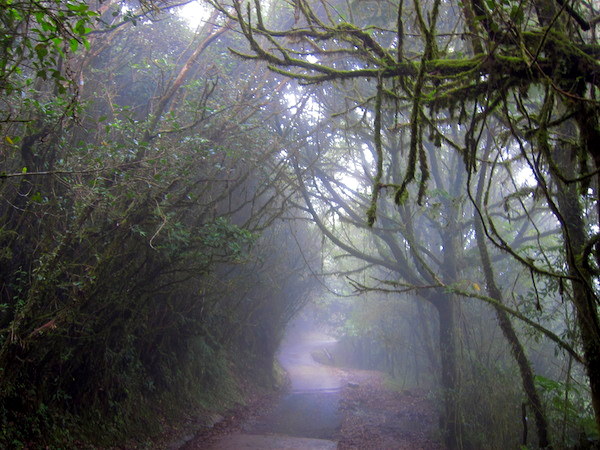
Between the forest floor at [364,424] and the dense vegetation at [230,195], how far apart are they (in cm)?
92

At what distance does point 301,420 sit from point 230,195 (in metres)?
6.82

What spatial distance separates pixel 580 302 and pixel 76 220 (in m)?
5.62

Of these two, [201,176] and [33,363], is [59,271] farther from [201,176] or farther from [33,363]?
[201,176]

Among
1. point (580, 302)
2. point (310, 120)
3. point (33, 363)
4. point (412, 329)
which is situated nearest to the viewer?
point (580, 302)

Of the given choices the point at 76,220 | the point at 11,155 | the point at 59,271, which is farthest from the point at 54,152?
the point at 59,271

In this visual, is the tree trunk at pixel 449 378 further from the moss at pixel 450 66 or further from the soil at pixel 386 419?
the moss at pixel 450 66

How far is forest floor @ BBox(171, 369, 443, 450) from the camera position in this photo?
316 inches

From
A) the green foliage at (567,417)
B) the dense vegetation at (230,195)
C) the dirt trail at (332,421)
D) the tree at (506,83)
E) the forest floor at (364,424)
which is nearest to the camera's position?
the tree at (506,83)

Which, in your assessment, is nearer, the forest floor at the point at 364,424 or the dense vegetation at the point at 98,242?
the dense vegetation at the point at 98,242

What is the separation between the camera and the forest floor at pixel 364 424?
8.02m

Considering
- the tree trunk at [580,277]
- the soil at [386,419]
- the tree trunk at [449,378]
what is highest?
the tree trunk at [580,277]

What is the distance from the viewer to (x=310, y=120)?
42.4ft

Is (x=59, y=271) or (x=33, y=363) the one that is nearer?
(x=59, y=271)

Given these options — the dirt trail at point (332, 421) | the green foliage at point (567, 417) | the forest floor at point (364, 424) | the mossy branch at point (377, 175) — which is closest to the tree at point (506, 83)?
the mossy branch at point (377, 175)
